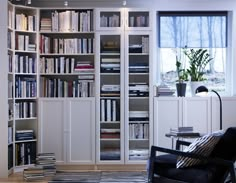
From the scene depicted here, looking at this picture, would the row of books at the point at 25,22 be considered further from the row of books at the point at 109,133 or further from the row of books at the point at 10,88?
the row of books at the point at 109,133

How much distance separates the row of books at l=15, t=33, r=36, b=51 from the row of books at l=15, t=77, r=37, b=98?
45 cm

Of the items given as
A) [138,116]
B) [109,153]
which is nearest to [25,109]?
[109,153]

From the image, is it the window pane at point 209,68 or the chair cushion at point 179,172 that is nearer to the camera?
the chair cushion at point 179,172

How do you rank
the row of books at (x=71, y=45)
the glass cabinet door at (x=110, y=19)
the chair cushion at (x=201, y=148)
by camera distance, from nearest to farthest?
the chair cushion at (x=201, y=148) < the glass cabinet door at (x=110, y=19) < the row of books at (x=71, y=45)

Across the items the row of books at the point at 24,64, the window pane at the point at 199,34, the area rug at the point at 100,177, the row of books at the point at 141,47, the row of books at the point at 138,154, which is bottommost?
the area rug at the point at 100,177

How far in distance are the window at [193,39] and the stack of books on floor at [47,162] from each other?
217 centimetres

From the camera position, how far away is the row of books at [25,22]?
20.4ft

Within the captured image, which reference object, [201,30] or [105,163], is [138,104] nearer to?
[105,163]

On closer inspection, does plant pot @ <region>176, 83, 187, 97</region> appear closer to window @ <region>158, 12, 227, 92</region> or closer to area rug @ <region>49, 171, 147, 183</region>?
window @ <region>158, 12, 227, 92</region>

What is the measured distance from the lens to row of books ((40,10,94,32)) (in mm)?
6359

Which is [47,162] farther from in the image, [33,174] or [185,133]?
[185,133]

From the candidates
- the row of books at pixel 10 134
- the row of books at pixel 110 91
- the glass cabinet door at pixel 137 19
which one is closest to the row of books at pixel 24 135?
the row of books at pixel 10 134

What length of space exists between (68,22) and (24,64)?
0.91 m

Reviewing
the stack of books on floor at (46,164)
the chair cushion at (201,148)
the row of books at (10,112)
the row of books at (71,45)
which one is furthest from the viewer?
the row of books at (71,45)
